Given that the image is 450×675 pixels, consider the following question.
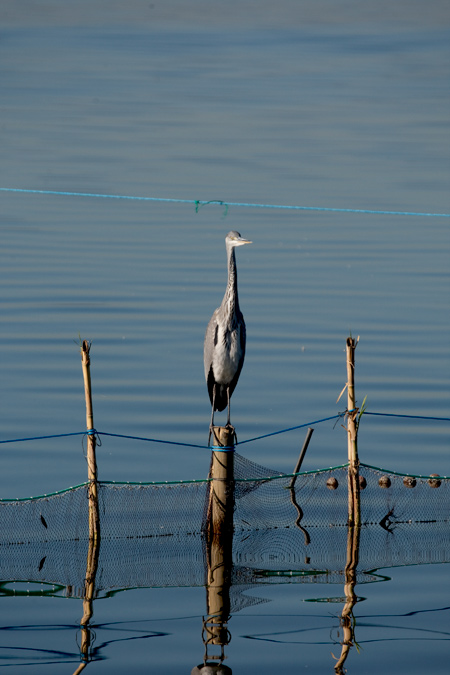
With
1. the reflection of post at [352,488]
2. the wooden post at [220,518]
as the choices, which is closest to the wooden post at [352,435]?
the reflection of post at [352,488]

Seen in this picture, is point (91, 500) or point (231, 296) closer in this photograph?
point (91, 500)

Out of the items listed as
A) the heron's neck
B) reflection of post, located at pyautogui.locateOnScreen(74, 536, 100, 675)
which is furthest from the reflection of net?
the heron's neck

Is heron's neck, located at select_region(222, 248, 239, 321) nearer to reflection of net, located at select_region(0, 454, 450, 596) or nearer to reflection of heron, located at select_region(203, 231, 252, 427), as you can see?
reflection of heron, located at select_region(203, 231, 252, 427)

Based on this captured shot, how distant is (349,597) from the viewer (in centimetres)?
1055

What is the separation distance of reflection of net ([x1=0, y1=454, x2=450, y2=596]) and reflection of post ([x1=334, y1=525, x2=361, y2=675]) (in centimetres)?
7

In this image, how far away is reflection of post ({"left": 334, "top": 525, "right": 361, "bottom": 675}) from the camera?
939cm

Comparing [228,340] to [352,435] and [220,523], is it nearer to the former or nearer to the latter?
[352,435]

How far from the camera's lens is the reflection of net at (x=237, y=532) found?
11.1 metres

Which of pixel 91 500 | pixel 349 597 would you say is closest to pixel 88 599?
pixel 91 500

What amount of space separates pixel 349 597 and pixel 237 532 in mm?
1639

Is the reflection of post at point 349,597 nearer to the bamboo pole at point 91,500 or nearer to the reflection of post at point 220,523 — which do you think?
the reflection of post at point 220,523

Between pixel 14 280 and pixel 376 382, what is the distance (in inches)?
409

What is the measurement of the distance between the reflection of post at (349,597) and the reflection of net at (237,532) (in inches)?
2.8

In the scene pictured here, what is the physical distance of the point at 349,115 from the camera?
6600 centimetres
